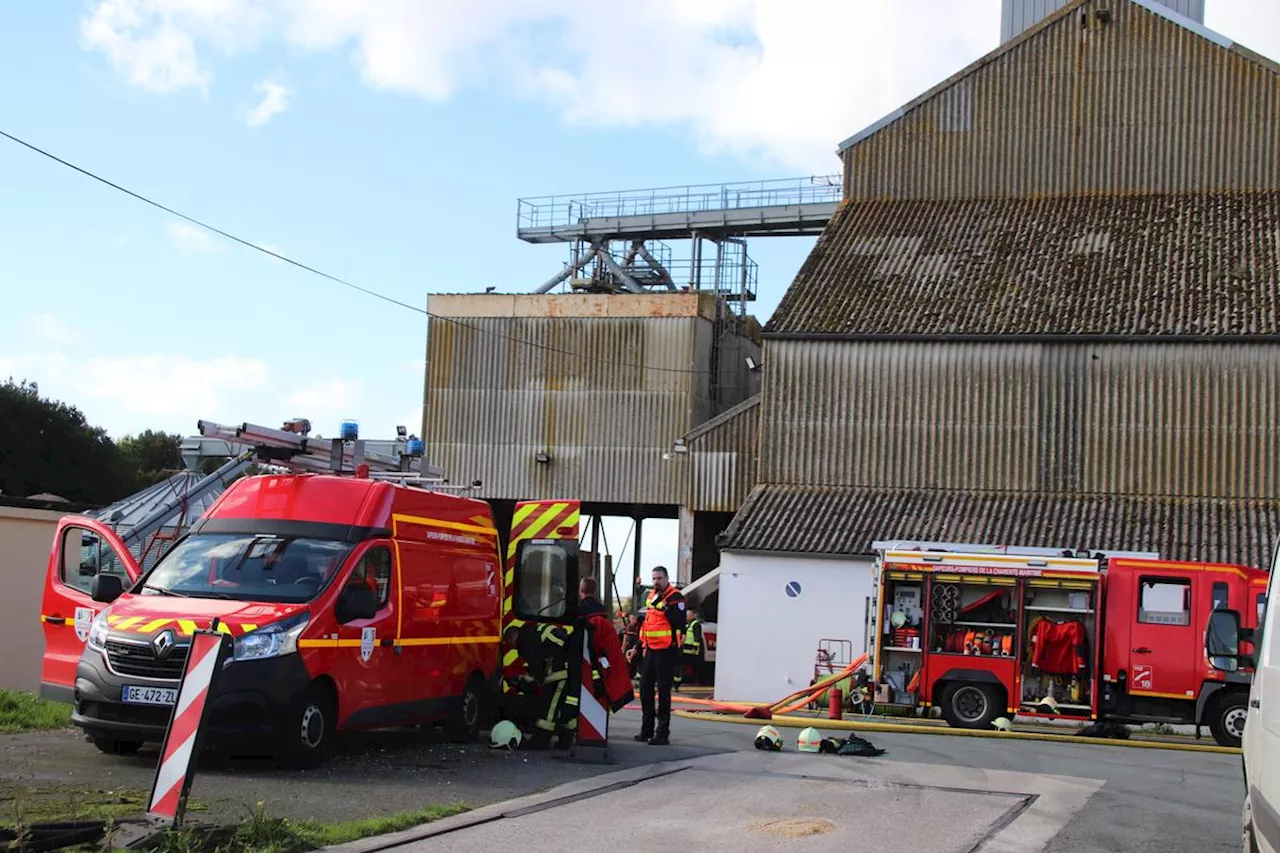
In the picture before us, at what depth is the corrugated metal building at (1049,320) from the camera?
1208 inches

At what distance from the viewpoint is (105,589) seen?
13625 mm

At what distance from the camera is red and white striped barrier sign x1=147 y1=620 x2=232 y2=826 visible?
9.16m

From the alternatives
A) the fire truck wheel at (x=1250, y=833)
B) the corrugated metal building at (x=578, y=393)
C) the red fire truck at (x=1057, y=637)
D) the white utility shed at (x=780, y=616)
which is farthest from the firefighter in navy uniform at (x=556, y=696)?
the corrugated metal building at (x=578, y=393)

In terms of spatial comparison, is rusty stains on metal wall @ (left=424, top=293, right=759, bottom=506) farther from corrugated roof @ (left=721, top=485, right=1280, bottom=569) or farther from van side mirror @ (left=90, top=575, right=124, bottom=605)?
van side mirror @ (left=90, top=575, right=124, bottom=605)

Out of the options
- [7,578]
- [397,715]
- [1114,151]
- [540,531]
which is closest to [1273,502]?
[1114,151]

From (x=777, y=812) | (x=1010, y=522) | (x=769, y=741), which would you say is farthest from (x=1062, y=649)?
(x=777, y=812)

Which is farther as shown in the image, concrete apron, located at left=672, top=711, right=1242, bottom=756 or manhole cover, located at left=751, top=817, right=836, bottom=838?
concrete apron, located at left=672, top=711, right=1242, bottom=756

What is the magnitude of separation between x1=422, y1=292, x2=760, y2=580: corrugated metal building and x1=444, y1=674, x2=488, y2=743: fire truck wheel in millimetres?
21629

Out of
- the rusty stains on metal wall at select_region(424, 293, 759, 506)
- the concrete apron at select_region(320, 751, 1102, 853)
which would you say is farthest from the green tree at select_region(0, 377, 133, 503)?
the concrete apron at select_region(320, 751, 1102, 853)

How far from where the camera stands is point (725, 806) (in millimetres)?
11742

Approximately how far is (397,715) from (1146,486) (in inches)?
844

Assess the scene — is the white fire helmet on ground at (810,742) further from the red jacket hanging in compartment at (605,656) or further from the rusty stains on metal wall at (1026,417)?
the rusty stains on metal wall at (1026,417)

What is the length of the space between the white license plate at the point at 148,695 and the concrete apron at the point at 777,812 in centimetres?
301

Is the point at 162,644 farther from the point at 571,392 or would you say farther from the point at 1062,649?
the point at 571,392
